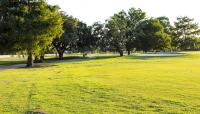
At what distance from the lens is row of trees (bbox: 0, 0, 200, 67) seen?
3947cm

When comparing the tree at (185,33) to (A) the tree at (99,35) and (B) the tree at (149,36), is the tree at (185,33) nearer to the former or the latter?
(B) the tree at (149,36)

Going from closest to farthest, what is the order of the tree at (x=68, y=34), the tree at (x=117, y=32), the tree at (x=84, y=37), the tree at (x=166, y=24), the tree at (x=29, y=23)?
the tree at (x=29, y=23) → the tree at (x=68, y=34) → the tree at (x=84, y=37) → the tree at (x=117, y=32) → the tree at (x=166, y=24)

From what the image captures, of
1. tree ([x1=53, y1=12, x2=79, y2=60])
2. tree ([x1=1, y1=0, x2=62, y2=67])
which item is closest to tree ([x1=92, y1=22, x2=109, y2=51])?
tree ([x1=53, y1=12, x2=79, y2=60])

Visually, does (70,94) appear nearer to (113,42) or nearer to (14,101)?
(14,101)

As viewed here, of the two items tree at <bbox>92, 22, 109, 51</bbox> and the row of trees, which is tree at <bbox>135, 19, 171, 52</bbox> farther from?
tree at <bbox>92, 22, 109, 51</bbox>

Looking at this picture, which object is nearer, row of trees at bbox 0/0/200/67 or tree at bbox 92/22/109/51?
row of trees at bbox 0/0/200/67

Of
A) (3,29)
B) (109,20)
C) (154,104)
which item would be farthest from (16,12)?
(109,20)

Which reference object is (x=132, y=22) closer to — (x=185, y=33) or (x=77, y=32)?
(x=77, y=32)

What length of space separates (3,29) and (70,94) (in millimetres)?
29161

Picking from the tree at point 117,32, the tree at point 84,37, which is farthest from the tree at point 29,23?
the tree at point 117,32

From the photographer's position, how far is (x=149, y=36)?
8200cm

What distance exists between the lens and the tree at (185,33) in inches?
4464

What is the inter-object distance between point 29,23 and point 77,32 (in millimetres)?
29771

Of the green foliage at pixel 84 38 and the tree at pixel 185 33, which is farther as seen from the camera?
the tree at pixel 185 33
